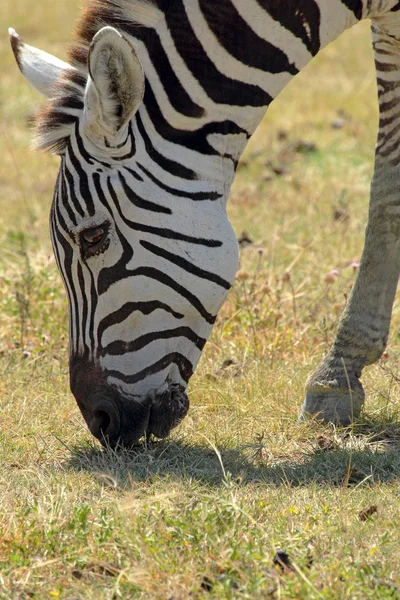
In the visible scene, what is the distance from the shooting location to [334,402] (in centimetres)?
441

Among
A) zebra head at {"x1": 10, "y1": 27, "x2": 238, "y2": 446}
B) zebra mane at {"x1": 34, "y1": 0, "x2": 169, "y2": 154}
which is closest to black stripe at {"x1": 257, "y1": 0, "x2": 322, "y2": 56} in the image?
zebra mane at {"x1": 34, "y1": 0, "x2": 169, "y2": 154}

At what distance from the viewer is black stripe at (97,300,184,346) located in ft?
11.9

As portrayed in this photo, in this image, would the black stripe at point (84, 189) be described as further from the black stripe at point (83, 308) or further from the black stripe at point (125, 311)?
the black stripe at point (125, 311)

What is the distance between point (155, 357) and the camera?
3.68m

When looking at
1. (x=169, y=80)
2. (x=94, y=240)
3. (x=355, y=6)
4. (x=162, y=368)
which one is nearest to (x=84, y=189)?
(x=94, y=240)

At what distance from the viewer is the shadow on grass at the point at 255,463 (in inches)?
145

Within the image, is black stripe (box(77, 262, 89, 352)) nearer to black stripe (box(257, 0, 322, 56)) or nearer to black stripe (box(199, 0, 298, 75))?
black stripe (box(199, 0, 298, 75))

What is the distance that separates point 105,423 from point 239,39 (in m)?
1.75

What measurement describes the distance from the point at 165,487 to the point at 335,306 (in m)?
2.75

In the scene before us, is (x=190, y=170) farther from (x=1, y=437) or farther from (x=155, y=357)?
(x=1, y=437)

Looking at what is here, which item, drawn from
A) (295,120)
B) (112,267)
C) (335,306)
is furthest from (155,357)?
(295,120)

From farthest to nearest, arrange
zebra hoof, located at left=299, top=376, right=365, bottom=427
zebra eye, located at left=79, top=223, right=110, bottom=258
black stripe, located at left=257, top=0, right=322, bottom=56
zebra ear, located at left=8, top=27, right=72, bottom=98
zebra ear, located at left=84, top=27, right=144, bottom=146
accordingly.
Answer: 1. zebra hoof, located at left=299, top=376, right=365, bottom=427
2. zebra ear, located at left=8, top=27, right=72, bottom=98
3. black stripe, located at left=257, top=0, right=322, bottom=56
4. zebra eye, located at left=79, top=223, right=110, bottom=258
5. zebra ear, located at left=84, top=27, right=144, bottom=146

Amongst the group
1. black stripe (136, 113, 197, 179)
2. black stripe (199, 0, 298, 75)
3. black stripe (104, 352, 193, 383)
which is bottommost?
black stripe (104, 352, 193, 383)

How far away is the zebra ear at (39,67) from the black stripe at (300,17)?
3.03 ft
